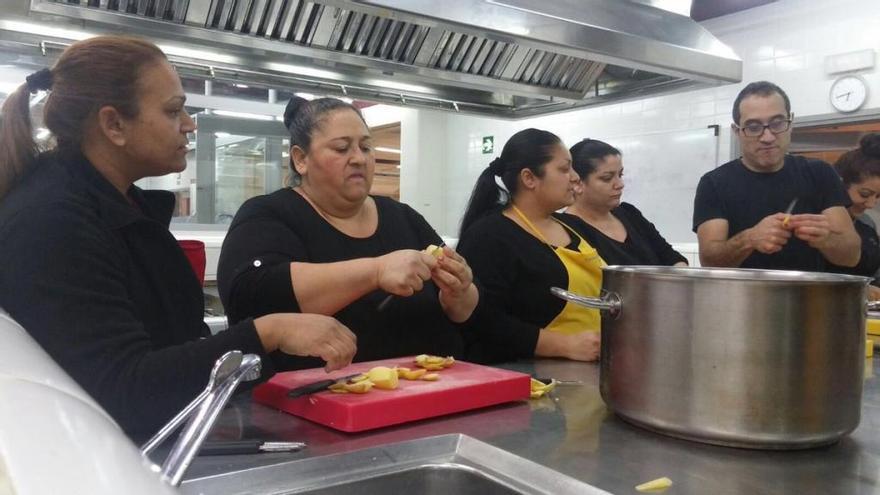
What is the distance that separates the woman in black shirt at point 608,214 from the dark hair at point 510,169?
0.29 meters

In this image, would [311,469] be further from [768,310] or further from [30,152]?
[30,152]

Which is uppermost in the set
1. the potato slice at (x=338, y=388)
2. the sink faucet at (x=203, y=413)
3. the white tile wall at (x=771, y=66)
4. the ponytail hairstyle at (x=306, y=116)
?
the white tile wall at (x=771, y=66)

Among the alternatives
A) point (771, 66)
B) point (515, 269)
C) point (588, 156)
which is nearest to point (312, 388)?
point (515, 269)

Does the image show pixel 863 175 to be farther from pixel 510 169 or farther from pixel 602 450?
pixel 602 450

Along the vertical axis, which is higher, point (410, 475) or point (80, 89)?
point (80, 89)

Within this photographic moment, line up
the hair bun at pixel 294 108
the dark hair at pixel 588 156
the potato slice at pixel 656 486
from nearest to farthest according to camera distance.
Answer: the potato slice at pixel 656 486 < the hair bun at pixel 294 108 < the dark hair at pixel 588 156

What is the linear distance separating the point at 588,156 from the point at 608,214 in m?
0.23

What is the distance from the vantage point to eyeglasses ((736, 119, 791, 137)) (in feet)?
7.04

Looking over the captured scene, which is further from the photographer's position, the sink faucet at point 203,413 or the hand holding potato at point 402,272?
the hand holding potato at point 402,272

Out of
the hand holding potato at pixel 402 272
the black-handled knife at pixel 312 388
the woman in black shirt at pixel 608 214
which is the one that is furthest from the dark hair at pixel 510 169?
the black-handled knife at pixel 312 388

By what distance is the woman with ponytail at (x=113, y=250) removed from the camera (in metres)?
0.92

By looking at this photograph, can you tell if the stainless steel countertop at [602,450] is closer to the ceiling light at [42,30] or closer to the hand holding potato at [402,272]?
the hand holding potato at [402,272]

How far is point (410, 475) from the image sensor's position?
91cm

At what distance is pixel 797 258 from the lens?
7.23 feet
